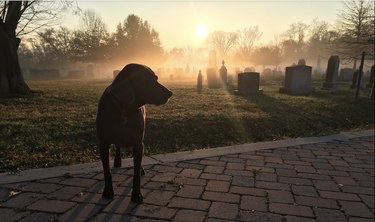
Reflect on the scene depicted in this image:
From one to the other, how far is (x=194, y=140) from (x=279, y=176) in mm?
2266

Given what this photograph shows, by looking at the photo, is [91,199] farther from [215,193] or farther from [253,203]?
[253,203]

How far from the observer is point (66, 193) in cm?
365

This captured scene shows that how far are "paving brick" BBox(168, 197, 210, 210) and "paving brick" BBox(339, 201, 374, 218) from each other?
1635 millimetres

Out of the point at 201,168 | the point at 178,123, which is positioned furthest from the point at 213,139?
the point at 201,168

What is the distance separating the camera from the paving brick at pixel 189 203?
11.1 feet

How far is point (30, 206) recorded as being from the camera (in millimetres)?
3277

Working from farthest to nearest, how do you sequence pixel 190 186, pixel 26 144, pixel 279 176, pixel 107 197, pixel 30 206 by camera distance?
pixel 26 144
pixel 279 176
pixel 190 186
pixel 107 197
pixel 30 206

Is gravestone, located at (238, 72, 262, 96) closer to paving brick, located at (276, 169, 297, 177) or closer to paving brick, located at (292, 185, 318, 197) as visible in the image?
paving brick, located at (276, 169, 297, 177)

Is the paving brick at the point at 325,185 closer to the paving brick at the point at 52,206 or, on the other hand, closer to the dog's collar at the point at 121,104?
the dog's collar at the point at 121,104

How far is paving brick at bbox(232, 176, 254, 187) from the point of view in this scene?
412 centimetres

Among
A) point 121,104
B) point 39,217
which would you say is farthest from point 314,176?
point 39,217

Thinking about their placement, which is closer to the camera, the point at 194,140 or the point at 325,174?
the point at 325,174

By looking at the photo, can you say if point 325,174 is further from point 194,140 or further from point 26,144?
point 26,144

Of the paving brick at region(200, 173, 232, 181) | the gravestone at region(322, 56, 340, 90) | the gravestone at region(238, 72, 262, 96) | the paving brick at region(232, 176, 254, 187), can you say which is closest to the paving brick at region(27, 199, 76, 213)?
the paving brick at region(200, 173, 232, 181)
